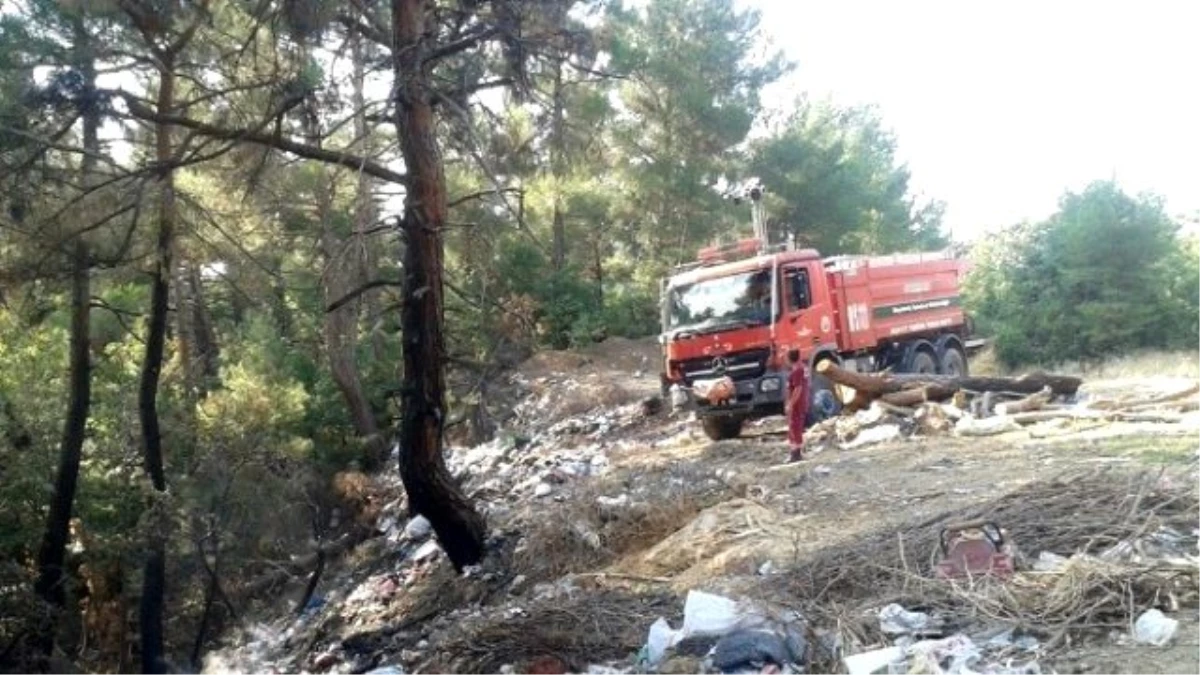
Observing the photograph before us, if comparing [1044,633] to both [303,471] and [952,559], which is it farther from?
[303,471]

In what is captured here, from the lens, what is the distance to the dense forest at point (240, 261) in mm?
8422

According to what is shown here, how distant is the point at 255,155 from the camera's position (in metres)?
8.72

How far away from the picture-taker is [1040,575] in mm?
5234

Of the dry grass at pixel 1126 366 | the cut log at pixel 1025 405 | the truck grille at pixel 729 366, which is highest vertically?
the truck grille at pixel 729 366

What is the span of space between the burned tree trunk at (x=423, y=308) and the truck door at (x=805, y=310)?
5.29m

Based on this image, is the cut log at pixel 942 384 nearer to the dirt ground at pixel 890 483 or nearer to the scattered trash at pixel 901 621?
the dirt ground at pixel 890 483

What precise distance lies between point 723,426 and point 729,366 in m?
0.94

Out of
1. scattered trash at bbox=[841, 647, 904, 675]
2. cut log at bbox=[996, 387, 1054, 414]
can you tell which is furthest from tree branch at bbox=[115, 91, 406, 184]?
cut log at bbox=[996, 387, 1054, 414]

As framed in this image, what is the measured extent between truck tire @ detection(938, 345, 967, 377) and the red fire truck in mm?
1679

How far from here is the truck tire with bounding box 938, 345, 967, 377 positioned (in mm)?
17047

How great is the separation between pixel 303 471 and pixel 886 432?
8.64m

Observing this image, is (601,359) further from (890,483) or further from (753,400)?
(890,483)

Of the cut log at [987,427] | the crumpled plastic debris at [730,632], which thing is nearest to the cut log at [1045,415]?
the cut log at [987,427]

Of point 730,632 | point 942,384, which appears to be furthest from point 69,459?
point 942,384
